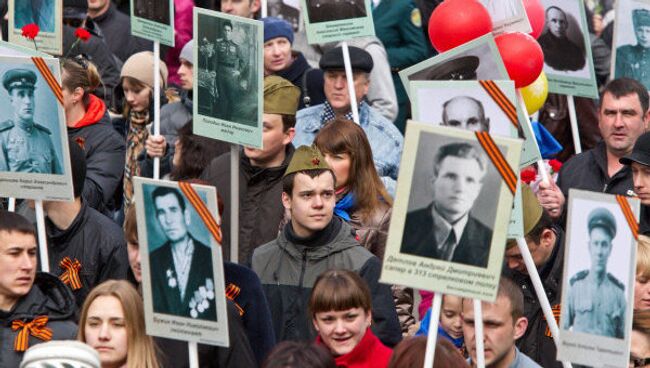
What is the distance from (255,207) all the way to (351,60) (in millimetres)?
1971

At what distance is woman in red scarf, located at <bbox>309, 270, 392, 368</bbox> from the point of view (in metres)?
7.83

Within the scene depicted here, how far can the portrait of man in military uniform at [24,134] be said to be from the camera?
886 cm

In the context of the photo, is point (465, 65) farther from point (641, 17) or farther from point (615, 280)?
point (641, 17)

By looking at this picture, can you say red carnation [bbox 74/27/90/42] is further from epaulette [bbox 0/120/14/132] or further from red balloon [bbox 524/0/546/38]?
red balloon [bbox 524/0/546/38]

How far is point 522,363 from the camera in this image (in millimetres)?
8000

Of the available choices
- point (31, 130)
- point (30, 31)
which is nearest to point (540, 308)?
point (31, 130)

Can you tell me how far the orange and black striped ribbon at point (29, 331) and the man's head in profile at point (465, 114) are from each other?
2.06m

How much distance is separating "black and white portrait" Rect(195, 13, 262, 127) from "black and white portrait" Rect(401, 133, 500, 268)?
2448mm

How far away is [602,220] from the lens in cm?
727

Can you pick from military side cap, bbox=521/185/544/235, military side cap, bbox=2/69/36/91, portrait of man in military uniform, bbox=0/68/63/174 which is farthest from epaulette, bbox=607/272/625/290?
military side cap, bbox=2/69/36/91

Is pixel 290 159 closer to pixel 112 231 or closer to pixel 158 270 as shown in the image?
pixel 112 231

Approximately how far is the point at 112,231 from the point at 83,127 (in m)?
1.82

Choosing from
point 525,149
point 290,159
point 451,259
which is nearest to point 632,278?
point 451,259

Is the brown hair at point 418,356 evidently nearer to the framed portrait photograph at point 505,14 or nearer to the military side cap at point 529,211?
the military side cap at point 529,211
